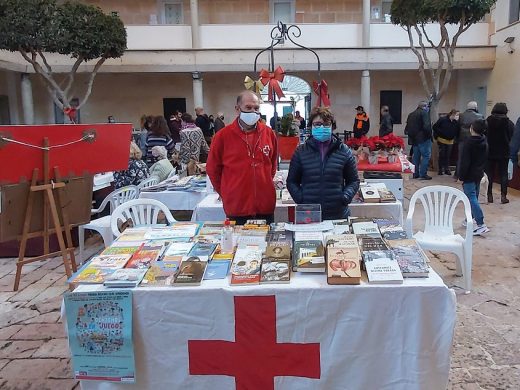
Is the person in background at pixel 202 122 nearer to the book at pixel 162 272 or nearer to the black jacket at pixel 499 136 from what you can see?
the black jacket at pixel 499 136

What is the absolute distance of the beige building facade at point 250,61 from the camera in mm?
15500

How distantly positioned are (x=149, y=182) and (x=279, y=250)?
3.80 meters

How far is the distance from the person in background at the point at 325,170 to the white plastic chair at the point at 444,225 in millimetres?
875

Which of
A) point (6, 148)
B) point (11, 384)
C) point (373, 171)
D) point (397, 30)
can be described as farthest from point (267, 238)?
point (397, 30)

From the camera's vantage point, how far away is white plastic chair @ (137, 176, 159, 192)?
5832 millimetres

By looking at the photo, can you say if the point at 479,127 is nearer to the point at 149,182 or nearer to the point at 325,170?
the point at 325,170

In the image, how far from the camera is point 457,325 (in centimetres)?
347

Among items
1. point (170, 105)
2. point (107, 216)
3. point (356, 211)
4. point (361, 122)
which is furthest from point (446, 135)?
point (170, 105)

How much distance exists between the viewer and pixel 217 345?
225cm

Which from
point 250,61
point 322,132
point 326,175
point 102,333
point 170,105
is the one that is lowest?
point 102,333

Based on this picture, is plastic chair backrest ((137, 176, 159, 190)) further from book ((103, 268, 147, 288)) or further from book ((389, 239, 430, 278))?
book ((389, 239, 430, 278))

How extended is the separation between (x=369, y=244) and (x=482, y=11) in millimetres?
9915

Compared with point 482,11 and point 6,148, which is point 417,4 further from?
point 6,148

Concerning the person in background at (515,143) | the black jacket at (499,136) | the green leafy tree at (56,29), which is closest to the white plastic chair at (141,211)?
the person in background at (515,143)
